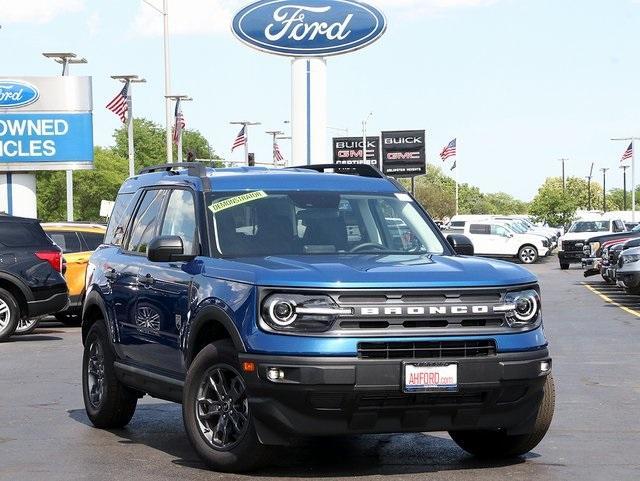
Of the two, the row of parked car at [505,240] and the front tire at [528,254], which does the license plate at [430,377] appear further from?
the front tire at [528,254]

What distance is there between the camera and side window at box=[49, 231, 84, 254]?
22.8m

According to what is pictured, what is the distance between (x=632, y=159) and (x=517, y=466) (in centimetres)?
9277

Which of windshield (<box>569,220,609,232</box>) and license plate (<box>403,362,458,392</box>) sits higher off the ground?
windshield (<box>569,220,609,232</box>)

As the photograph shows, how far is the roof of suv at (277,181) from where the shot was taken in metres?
9.32

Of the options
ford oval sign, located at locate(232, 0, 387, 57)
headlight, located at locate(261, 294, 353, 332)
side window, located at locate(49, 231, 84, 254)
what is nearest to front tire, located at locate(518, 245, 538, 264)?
ford oval sign, located at locate(232, 0, 387, 57)

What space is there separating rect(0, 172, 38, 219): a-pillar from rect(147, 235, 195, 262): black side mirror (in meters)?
35.5

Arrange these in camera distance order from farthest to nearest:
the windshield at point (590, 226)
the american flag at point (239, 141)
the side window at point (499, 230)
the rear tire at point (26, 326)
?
1. the american flag at point (239, 141)
2. the side window at point (499, 230)
3. the windshield at point (590, 226)
4. the rear tire at point (26, 326)

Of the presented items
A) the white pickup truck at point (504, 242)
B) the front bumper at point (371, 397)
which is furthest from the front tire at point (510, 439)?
the white pickup truck at point (504, 242)

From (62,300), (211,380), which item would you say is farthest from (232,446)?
(62,300)

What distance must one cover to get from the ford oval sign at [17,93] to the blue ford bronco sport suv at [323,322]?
124 ft

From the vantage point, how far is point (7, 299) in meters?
19.5

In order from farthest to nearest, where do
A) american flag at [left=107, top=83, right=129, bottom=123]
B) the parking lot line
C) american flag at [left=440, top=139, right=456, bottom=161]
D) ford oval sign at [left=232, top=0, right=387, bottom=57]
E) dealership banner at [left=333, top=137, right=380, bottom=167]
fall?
1. dealership banner at [left=333, top=137, right=380, bottom=167]
2. american flag at [left=440, top=139, right=456, bottom=161]
3. american flag at [left=107, top=83, right=129, bottom=123]
4. ford oval sign at [left=232, top=0, right=387, bottom=57]
5. the parking lot line

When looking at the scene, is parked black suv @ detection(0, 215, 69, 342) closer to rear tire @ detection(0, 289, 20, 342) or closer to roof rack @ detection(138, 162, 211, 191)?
rear tire @ detection(0, 289, 20, 342)

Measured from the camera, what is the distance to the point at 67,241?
22.8 meters
